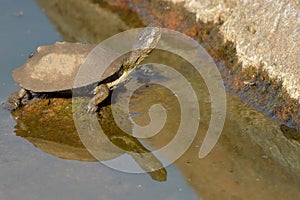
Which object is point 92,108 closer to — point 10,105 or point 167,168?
point 10,105

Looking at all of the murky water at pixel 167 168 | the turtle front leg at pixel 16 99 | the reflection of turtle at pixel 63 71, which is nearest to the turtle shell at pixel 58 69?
the reflection of turtle at pixel 63 71

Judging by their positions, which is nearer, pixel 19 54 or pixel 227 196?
pixel 227 196

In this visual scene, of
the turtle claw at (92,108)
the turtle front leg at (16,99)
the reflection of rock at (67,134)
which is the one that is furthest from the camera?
the turtle front leg at (16,99)

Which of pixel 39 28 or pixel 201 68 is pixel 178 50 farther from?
pixel 39 28

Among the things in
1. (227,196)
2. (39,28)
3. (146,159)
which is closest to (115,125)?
(146,159)

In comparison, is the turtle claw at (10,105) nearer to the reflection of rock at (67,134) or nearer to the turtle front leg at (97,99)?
the reflection of rock at (67,134)

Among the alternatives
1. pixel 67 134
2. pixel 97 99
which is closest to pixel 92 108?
pixel 97 99

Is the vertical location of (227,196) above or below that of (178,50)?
below
